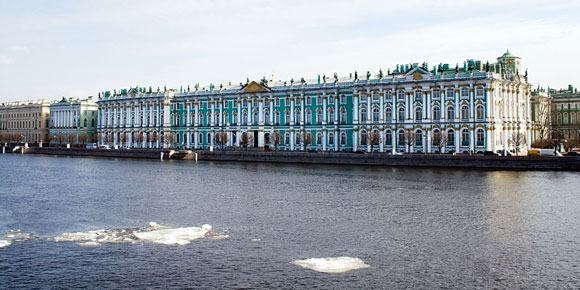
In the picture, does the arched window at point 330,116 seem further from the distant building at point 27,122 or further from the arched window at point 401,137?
the distant building at point 27,122

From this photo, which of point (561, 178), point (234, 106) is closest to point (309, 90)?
point (234, 106)

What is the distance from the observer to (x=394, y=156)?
4856cm

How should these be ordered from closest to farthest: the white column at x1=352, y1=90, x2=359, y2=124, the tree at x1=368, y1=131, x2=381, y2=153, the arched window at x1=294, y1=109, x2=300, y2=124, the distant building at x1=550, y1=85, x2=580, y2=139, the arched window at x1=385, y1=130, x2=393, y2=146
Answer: the tree at x1=368, y1=131, x2=381, y2=153, the arched window at x1=385, y1=130, x2=393, y2=146, the white column at x1=352, y1=90, x2=359, y2=124, the arched window at x1=294, y1=109, x2=300, y2=124, the distant building at x1=550, y1=85, x2=580, y2=139

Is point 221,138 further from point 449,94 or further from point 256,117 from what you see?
point 449,94

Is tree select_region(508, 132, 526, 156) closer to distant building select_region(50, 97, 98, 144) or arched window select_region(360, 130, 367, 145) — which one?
arched window select_region(360, 130, 367, 145)

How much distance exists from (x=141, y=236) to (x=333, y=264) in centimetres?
643

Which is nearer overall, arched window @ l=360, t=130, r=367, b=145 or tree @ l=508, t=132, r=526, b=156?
tree @ l=508, t=132, r=526, b=156

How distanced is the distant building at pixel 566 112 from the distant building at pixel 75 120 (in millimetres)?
62856

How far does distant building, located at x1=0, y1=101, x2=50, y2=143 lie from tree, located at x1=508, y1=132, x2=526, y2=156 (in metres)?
72.8

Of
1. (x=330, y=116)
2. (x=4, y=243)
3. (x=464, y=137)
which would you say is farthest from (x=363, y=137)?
(x=4, y=243)

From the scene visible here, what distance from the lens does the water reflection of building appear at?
52.2m

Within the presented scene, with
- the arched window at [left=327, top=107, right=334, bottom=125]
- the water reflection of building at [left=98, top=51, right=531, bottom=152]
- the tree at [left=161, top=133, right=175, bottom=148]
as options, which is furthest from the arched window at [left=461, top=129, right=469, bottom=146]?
the tree at [left=161, top=133, right=175, bottom=148]

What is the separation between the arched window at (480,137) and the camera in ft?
168

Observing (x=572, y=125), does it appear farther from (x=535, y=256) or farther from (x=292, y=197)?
(x=535, y=256)
